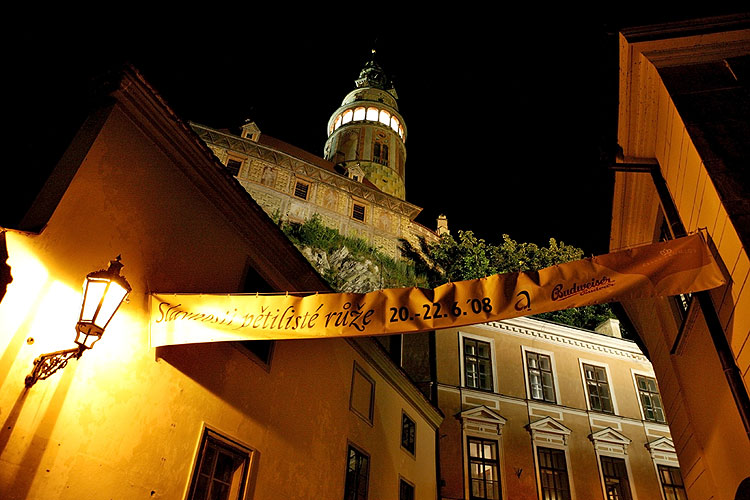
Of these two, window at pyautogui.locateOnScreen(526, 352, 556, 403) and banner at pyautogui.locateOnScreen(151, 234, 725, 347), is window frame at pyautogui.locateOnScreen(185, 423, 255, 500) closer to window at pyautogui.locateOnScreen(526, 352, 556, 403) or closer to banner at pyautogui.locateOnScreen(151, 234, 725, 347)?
banner at pyautogui.locateOnScreen(151, 234, 725, 347)

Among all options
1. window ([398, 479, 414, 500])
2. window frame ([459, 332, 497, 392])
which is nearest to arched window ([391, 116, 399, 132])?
window frame ([459, 332, 497, 392])

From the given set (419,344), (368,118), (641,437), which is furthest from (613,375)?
(368,118)

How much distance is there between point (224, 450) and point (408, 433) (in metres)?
9.43

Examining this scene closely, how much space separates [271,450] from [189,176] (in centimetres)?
498

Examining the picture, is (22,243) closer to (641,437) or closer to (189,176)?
(189,176)

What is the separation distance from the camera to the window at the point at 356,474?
11.0 metres

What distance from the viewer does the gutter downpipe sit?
16.6 ft

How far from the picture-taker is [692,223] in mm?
5965

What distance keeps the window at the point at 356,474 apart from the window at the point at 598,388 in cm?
1367

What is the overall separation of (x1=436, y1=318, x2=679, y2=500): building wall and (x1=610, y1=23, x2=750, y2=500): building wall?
10.7 meters

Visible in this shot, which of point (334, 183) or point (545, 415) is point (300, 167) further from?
point (545, 415)

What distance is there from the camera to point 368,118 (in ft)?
184

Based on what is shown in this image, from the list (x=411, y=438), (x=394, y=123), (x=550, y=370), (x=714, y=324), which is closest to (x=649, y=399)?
(x=550, y=370)

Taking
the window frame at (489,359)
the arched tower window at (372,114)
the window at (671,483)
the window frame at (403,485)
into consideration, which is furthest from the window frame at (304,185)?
the window at (671,483)
